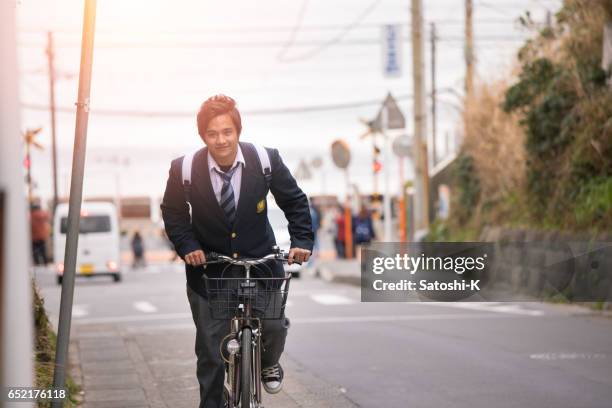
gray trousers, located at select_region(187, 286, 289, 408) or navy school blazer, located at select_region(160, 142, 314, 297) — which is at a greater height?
navy school blazer, located at select_region(160, 142, 314, 297)

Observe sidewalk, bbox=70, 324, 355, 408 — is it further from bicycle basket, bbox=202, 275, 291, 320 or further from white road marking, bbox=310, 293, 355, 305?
white road marking, bbox=310, 293, 355, 305

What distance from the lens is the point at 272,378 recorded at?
6.07 meters

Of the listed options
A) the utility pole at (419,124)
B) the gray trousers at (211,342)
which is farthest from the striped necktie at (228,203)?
the utility pole at (419,124)

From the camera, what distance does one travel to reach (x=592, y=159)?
1677 centimetres

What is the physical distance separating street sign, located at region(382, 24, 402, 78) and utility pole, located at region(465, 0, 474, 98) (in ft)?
5.63

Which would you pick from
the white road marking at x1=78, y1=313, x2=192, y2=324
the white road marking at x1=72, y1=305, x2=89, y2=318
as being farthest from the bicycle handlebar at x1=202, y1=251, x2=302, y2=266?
the white road marking at x1=72, y1=305, x2=89, y2=318

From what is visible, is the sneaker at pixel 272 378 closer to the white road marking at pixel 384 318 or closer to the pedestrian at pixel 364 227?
the white road marking at pixel 384 318

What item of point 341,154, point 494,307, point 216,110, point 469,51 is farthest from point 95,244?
point 216,110

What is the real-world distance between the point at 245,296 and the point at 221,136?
0.76 metres

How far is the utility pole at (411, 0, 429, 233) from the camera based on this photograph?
25562mm

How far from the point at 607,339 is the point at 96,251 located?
22.6 metres

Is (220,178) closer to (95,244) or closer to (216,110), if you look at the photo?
(216,110)

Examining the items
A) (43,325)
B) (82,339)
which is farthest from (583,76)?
(43,325)

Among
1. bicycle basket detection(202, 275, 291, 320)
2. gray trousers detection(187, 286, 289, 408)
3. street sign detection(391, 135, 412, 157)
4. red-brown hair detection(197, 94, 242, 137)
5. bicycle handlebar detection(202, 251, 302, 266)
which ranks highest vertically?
street sign detection(391, 135, 412, 157)
